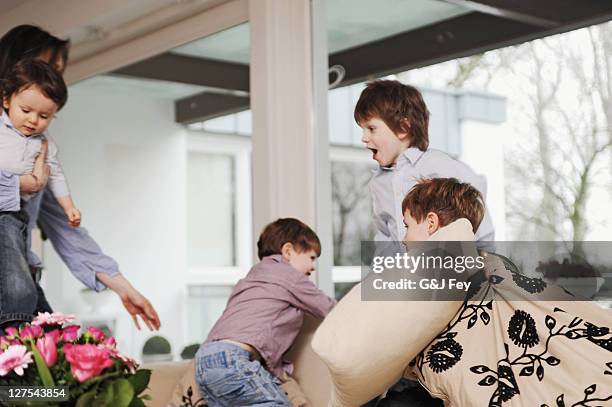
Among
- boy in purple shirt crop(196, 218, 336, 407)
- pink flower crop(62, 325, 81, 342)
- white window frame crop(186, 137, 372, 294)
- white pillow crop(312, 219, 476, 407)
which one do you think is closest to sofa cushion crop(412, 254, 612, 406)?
white pillow crop(312, 219, 476, 407)

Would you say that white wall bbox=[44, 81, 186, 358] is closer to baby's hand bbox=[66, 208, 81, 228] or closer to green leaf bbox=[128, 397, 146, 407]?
baby's hand bbox=[66, 208, 81, 228]

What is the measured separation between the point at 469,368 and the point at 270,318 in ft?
3.52

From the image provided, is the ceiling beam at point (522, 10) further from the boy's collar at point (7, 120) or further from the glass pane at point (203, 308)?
the glass pane at point (203, 308)

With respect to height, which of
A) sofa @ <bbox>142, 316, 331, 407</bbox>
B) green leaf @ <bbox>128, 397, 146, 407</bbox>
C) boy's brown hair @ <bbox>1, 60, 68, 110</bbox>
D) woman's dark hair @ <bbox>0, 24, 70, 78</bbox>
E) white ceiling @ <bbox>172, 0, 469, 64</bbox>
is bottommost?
sofa @ <bbox>142, 316, 331, 407</bbox>

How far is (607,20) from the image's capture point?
7.86 ft

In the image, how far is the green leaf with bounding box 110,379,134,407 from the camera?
1640 millimetres

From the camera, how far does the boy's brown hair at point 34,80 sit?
93.0 inches

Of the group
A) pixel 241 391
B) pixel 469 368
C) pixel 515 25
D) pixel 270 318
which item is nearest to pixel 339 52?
pixel 515 25

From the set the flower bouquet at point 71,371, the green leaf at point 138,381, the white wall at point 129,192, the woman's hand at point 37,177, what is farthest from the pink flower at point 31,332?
the white wall at point 129,192

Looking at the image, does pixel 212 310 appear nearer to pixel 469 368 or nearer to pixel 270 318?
pixel 270 318

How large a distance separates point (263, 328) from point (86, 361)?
1068 mm

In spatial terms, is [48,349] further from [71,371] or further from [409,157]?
[409,157]

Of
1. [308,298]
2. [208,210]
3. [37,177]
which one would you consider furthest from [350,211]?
[208,210]

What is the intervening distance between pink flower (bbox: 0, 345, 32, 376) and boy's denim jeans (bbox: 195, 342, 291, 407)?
103cm
